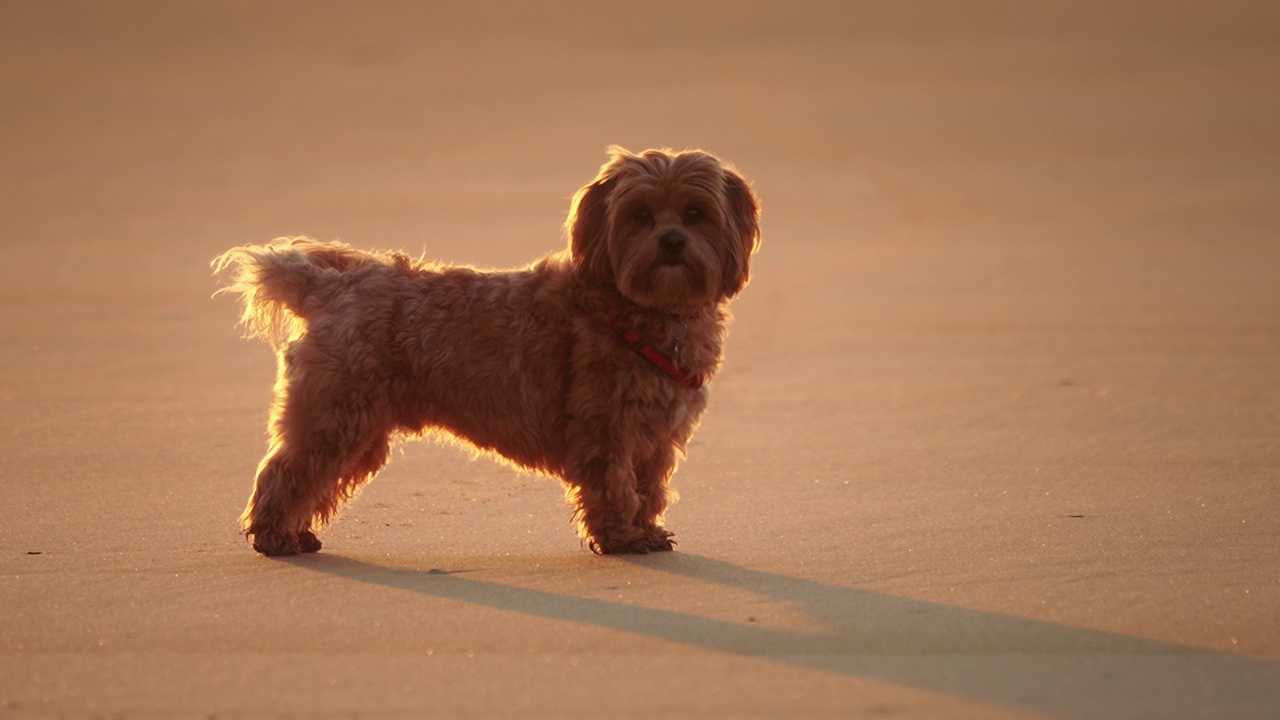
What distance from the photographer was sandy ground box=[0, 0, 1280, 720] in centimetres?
457

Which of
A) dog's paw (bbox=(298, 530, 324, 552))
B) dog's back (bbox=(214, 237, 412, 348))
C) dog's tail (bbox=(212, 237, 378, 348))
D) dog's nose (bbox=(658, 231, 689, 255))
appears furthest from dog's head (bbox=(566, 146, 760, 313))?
dog's paw (bbox=(298, 530, 324, 552))

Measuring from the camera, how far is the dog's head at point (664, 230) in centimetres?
582

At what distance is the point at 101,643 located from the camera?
484 centimetres

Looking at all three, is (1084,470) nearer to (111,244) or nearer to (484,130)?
(111,244)

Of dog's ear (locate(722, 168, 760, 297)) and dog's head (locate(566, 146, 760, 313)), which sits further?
dog's ear (locate(722, 168, 760, 297))

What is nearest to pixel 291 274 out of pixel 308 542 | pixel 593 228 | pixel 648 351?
pixel 308 542

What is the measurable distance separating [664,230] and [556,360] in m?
0.60

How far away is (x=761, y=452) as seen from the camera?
777cm

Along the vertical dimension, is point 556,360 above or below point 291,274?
below

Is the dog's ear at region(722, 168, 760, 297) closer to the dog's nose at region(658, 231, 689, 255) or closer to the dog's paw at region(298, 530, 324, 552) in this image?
the dog's nose at region(658, 231, 689, 255)

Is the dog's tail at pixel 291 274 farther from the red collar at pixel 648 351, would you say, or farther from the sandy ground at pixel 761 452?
the red collar at pixel 648 351

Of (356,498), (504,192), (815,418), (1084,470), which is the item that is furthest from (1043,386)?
(504,192)

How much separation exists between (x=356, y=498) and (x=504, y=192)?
12.4 m

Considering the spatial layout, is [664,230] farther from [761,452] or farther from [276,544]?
[761,452]
